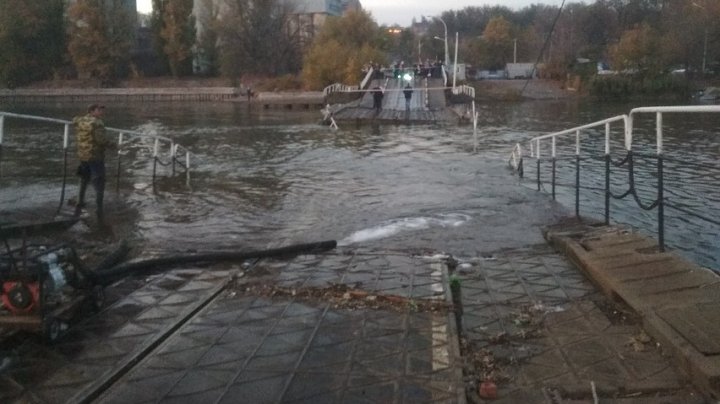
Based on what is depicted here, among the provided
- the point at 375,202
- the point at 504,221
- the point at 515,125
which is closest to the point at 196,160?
the point at 375,202

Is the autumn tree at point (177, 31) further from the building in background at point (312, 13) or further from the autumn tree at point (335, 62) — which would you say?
the autumn tree at point (335, 62)

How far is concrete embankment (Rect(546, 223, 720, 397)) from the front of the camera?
Result: 4.92m

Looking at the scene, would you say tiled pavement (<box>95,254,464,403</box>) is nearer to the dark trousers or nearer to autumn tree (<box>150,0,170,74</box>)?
the dark trousers

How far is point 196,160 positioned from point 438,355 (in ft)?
59.1

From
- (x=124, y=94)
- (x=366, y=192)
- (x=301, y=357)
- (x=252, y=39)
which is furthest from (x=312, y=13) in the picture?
(x=301, y=357)

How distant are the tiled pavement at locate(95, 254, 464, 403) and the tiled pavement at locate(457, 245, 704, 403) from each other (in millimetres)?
361

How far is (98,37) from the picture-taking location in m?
88.8

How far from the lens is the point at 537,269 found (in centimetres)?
822

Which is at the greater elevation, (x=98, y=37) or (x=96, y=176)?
(x=98, y=37)

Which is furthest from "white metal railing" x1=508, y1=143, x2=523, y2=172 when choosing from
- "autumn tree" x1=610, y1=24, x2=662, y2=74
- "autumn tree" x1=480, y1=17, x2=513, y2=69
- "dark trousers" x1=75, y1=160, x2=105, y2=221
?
"autumn tree" x1=480, y1=17, x2=513, y2=69

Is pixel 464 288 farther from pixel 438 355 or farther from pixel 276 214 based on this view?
pixel 276 214

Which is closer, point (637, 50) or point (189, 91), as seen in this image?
point (637, 50)

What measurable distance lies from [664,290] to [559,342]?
113 centimetres

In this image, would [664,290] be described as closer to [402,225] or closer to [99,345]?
[99,345]
